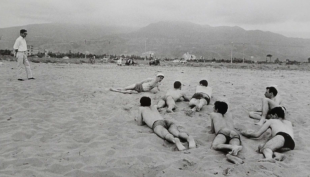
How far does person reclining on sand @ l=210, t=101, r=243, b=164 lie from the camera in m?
3.96

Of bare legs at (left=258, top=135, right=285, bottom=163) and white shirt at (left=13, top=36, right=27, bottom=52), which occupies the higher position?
white shirt at (left=13, top=36, right=27, bottom=52)

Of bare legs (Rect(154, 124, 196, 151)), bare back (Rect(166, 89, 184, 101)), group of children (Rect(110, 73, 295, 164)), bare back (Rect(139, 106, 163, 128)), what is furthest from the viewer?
bare back (Rect(166, 89, 184, 101))

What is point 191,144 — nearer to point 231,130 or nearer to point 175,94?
point 231,130

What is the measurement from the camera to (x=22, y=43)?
9867mm

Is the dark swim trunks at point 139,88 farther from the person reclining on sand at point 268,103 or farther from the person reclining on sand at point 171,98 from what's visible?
the person reclining on sand at point 268,103

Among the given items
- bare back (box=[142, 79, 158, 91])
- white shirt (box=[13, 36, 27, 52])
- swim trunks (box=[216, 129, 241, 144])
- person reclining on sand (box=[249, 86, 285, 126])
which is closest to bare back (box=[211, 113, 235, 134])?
swim trunks (box=[216, 129, 241, 144])

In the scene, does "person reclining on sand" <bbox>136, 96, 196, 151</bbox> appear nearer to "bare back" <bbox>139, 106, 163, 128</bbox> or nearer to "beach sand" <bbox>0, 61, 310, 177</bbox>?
"bare back" <bbox>139, 106, 163, 128</bbox>

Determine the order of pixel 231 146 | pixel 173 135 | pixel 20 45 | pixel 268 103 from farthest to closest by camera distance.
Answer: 1. pixel 20 45
2. pixel 268 103
3. pixel 173 135
4. pixel 231 146

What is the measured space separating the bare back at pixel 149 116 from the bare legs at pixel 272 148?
2.04m

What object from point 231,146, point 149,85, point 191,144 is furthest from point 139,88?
point 231,146

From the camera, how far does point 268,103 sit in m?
5.99

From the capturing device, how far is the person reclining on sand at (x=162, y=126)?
14.6 feet

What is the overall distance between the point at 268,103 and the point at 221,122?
1816 millimetres

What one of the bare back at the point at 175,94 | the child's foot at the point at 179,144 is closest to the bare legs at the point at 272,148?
the child's foot at the point at 179,144
